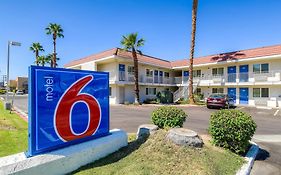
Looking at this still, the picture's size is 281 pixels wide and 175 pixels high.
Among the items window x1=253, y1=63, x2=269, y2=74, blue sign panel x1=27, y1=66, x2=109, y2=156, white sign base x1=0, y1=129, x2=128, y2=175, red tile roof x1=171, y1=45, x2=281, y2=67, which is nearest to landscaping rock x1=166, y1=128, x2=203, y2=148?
white sign base x1=0, y1=129, x2=128, y2=175

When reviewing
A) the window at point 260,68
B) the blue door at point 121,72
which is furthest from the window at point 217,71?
the blue door at point 121,72

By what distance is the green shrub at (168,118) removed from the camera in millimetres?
7215

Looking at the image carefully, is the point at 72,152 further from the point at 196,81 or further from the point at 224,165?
the point at 196,81

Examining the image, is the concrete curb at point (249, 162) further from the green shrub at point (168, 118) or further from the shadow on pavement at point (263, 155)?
the green shrub at point (168, 118)

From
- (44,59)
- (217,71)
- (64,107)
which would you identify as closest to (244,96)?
(217,71)

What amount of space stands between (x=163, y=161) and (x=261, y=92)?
2597cm

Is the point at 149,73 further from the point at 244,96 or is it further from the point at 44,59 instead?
the point at 44,59

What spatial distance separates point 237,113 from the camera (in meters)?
6.39

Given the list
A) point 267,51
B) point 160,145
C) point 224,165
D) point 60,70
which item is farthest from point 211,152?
point 267,51

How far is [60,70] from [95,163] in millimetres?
2457

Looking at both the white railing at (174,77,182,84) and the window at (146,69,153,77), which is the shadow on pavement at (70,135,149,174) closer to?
the window at (146,69,153,77)

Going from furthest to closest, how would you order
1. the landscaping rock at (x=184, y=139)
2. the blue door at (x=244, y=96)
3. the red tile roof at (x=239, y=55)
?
the blue door at (x=244, y=96)
the red tile roof at (x=239, y=55)
the landscaping rock at (x=184, y=139)

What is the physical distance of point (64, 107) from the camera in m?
4.83

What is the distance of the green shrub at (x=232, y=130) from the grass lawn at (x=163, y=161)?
0.94 feet
